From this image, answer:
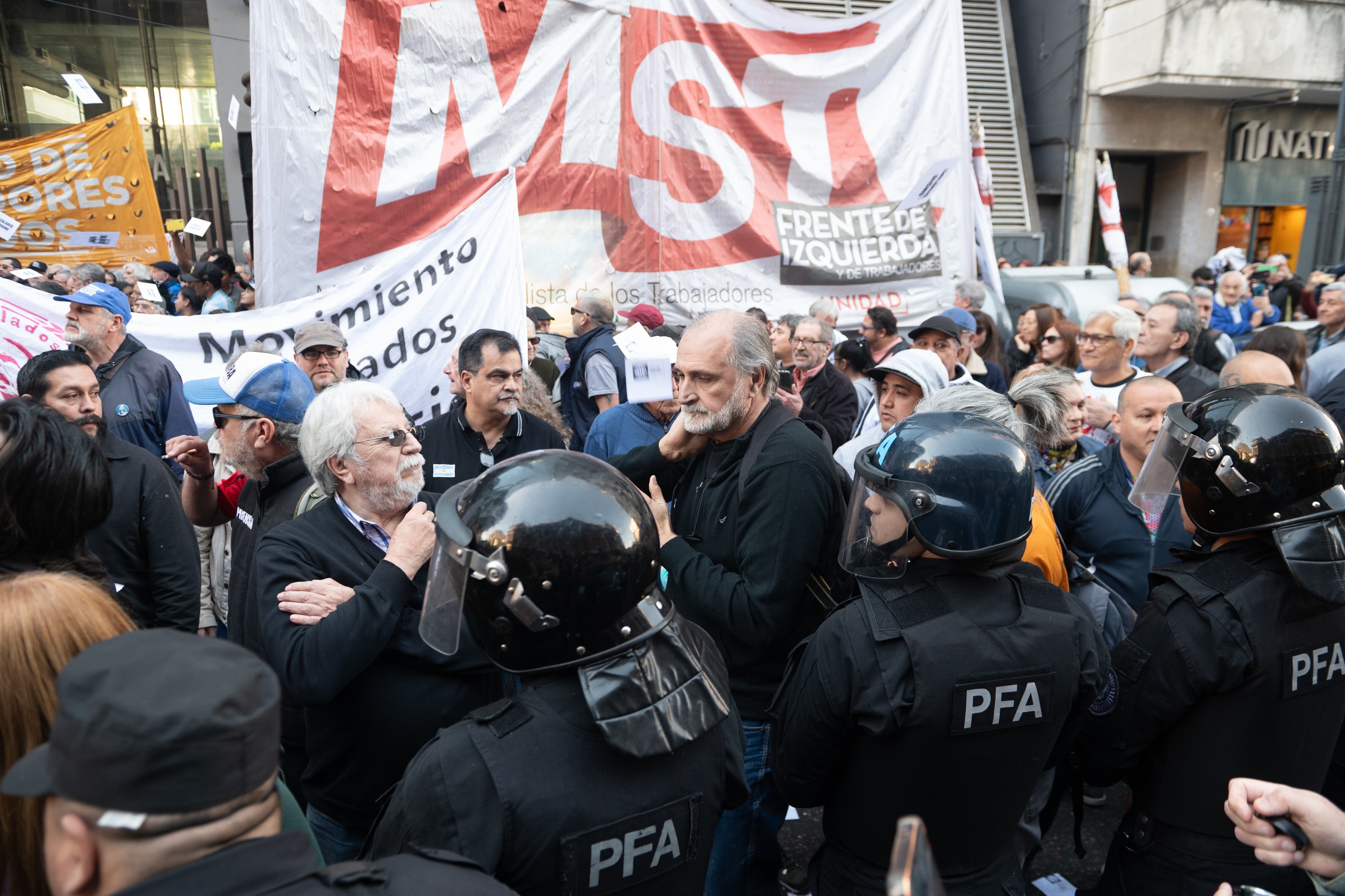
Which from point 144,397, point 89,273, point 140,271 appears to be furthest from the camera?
point 140,271

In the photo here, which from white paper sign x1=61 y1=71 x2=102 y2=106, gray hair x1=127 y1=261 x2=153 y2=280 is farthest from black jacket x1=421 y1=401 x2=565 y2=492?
white paper sign x1=61 y1=71 x2=102 y2=106

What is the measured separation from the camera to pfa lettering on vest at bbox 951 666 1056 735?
1743mm

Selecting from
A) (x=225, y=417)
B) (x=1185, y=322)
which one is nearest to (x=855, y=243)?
(x=1185, y=322)

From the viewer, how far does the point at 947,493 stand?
1823 millimetres

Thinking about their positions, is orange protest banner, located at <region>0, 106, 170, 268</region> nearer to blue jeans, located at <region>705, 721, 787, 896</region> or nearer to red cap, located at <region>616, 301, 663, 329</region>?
red cap, located at <region>616, 301, 663, 329</region>

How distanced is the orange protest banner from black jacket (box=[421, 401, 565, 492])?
315 inches

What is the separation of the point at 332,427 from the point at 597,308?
4.24 meters

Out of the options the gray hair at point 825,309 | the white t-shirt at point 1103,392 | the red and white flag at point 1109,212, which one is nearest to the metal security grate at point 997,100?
the red and white flag at point 1109,212

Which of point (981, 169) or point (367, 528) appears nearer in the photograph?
point (367, 528)

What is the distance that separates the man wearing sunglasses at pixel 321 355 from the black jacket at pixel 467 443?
2.99 feet

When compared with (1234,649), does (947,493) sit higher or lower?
higher

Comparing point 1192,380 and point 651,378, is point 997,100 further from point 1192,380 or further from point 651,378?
point 651,378

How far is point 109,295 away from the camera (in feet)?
15.3

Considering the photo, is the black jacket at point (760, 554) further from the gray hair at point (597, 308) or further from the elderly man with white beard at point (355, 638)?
the gray hair at point (597, 308)
